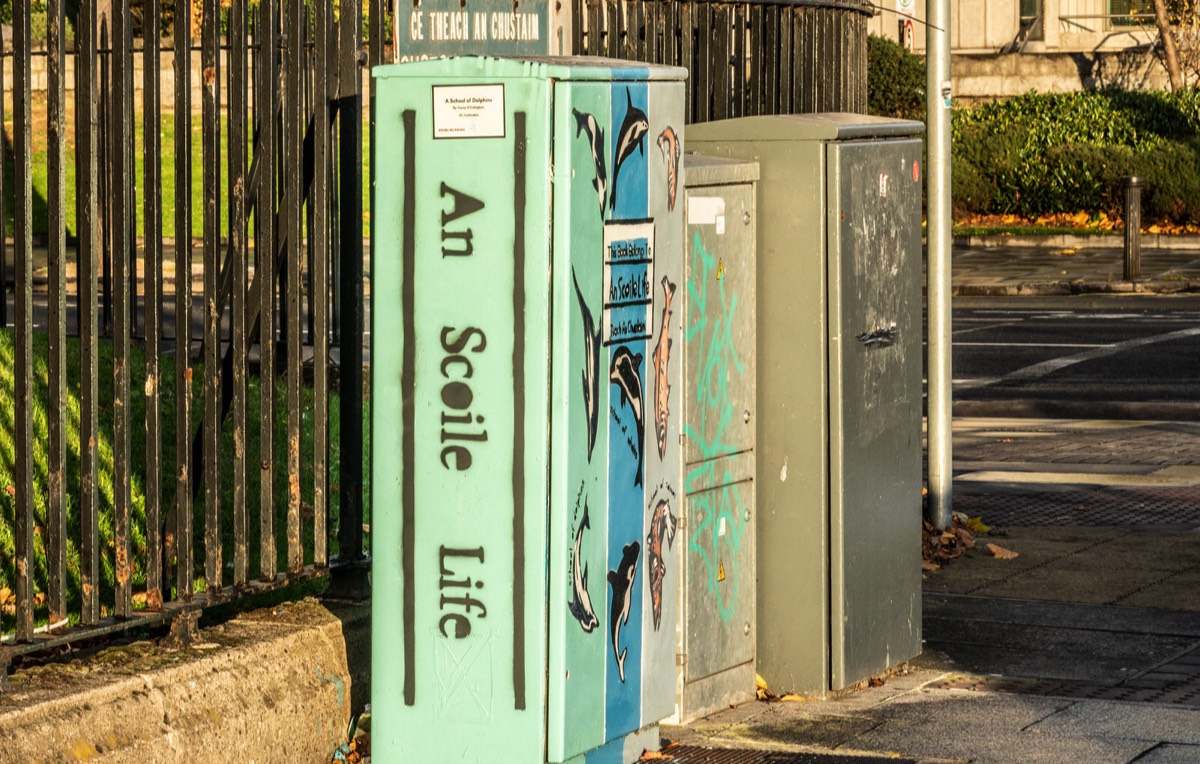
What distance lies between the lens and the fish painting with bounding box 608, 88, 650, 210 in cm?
516

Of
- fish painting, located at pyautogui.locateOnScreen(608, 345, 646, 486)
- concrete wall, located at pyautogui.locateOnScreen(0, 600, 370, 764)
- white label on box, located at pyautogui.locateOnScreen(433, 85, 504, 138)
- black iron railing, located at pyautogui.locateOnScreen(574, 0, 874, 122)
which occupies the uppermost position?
black iron railing, located at pyautogui.locateOnScreen(574, 0, 874, 122)

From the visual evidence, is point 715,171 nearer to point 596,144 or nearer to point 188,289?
point 596,144

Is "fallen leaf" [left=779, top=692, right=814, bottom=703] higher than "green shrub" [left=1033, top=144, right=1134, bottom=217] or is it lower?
lower

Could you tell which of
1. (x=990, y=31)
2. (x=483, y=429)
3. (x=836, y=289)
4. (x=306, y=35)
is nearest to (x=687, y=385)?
(x=836, y=289)

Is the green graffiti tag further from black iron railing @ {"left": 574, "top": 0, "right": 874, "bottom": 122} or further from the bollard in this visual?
the bollard

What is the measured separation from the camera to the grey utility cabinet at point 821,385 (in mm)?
6453

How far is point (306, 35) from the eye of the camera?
5.75m

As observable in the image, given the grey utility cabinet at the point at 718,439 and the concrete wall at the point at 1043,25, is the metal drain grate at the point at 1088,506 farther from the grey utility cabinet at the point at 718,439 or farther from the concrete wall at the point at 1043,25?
the concrete wall at the point at 1043,25

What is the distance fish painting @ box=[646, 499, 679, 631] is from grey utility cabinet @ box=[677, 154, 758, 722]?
0.47m

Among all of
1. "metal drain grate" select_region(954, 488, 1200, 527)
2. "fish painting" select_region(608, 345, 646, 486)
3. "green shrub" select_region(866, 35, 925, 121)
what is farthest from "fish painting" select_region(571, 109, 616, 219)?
"green shrub" select_region(866, 35, 925, 121)

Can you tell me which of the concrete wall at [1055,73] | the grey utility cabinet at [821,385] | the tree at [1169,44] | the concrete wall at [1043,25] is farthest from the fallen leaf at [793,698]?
the concrete wall at [1043,25]

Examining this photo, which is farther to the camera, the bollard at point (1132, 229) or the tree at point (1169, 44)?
the tree at point (1169, 44)

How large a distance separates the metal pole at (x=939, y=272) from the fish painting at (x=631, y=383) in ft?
14.0

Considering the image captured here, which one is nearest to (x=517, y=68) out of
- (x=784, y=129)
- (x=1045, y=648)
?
(x=784, y=129)
